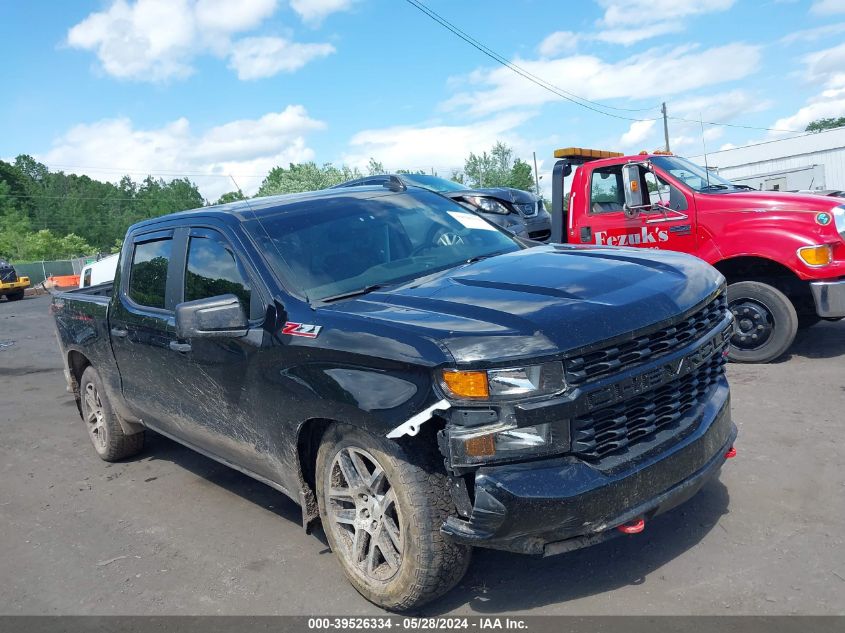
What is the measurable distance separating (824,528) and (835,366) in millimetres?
3379

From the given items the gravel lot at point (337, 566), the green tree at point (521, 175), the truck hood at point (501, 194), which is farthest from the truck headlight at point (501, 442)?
the green tree at point (521, 175)

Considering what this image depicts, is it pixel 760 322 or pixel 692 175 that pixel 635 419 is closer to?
pixel 760 322

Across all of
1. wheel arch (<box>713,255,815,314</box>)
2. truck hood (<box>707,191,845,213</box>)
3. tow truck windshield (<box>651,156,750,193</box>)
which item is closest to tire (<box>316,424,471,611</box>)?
wheel arch (<box>713,255,815,314</box>)

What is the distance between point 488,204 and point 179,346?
7.37 meters

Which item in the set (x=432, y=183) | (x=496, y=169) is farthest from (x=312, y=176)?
(x=432, y=183)

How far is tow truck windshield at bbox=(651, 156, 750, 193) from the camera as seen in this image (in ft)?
24.1

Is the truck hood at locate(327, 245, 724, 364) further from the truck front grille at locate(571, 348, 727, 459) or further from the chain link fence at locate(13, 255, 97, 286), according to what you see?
the chain link fence at locate(13, 255, 97, 286)

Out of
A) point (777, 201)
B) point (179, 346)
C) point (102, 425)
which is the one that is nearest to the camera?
point (179, 346)

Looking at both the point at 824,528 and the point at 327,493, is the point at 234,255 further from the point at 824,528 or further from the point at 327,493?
the point at 824,528

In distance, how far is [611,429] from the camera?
2.86 metres

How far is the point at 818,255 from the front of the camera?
629 centimetres

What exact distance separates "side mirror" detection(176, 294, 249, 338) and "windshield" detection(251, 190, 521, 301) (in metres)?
0.29

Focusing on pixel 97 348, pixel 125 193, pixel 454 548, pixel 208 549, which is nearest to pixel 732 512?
pixel 454 548

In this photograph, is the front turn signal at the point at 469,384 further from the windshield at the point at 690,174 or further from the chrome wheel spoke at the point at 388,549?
the windshield at the point at 690,174
